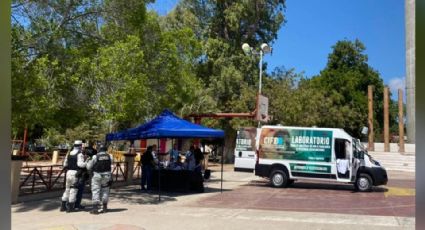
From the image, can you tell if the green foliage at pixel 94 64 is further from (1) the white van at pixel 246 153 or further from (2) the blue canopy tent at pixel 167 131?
(1) the white van at pixel 246 153

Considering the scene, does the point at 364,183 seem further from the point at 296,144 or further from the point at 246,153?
the point at 246,153

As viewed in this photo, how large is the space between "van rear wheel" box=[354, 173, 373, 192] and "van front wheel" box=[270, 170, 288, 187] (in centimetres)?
293

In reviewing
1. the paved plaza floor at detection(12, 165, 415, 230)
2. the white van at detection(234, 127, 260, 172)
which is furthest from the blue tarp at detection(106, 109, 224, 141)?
the white van at detection(234, 127, 260, 172)

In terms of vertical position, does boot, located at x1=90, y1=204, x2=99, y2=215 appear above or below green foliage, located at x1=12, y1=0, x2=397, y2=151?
below

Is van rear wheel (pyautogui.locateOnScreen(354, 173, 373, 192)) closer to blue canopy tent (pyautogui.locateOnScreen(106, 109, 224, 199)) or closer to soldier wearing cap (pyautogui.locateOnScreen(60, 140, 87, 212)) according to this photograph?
blue canopy tent (pyautogui.locateOnScreen(106, 109, 224, 199))

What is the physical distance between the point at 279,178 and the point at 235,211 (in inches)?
314

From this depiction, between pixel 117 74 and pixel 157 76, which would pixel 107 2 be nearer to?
pixel 117 74

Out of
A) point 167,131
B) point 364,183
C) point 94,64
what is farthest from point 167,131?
point 364,183

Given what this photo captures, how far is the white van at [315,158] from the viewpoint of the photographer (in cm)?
1991

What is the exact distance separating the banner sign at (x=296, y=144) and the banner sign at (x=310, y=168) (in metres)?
0.25

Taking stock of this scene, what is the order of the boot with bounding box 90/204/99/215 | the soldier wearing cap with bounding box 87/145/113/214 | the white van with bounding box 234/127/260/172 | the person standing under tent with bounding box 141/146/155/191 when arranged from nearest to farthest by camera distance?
the boot with bounding box 90/204/99/215 → the soldier wearing cap with bounding box 87/145/113/214 → the person standing under tent with bounding box 141/146/155/191 → the white van with bounding box 234/127/260/172

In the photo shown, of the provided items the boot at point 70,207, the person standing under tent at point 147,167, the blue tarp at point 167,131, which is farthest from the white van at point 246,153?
the boot at point 70,207

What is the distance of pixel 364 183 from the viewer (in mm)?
19938

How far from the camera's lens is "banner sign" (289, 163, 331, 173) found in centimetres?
2014
